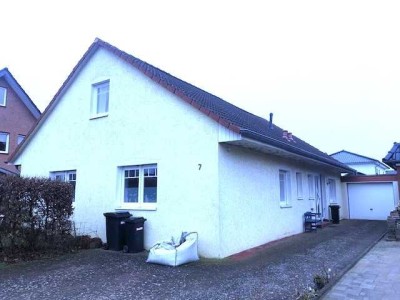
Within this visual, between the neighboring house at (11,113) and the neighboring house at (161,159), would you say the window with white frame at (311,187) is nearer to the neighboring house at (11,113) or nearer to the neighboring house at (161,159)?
the neighboring house at (161,159)

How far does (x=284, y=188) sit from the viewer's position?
43.1ft

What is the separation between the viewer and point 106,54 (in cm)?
1215

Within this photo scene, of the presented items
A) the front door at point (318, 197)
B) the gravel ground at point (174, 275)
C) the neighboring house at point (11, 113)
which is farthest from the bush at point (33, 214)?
the neighboring house at point (11, 113)

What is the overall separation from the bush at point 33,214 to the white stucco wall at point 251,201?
15.0 feet

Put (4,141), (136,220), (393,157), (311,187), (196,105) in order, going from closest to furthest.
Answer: (196,105)
(136,220)
(393,157)
(311,187)
(4,141)

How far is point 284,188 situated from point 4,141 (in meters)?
20.0

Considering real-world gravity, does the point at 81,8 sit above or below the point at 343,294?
above

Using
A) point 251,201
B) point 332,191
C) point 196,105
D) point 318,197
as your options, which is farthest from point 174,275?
point 332,191

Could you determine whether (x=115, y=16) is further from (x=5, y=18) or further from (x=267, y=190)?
(x=267, y=190)

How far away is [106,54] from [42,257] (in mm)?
7159

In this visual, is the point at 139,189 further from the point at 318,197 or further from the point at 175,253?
the point at 318,197

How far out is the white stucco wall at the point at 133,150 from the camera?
9023 millimetres

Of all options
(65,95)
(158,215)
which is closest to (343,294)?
(158,215)

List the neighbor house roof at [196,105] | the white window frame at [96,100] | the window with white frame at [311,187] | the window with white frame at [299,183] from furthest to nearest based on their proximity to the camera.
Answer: the window with white frame at [311,187] → the window with white frame at [299,183] → the white window frame at [96,100] → the neighbor house roof at [196,105]
